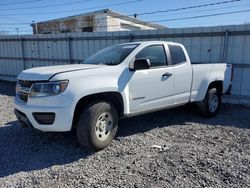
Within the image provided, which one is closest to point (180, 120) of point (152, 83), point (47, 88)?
point (152, 83)

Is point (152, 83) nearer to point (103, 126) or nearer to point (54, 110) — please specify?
point (103, 126)

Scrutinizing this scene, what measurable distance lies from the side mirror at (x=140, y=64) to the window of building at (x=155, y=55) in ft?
0.95

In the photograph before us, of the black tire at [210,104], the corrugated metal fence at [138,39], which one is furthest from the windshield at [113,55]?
the corrugated metal fence at [138,39]

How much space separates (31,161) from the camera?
388cm

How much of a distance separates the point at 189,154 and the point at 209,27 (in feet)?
17.2

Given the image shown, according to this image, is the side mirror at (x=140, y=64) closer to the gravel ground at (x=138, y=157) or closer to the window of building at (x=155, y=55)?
the window of building at (x=155, y=55)

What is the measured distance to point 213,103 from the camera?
6.36m

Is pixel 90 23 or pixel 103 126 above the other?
pixel 90 23

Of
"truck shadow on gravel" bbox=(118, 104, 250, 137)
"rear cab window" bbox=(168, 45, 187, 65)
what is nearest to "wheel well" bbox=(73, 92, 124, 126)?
"truck shadow on gravel" bbox=(118, 104, 250, 137)

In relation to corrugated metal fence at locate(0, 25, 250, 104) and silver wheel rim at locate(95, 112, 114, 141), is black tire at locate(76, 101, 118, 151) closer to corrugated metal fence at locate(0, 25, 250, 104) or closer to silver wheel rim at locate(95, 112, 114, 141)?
silver wheel rim at locate(95, 112, 114, 141)

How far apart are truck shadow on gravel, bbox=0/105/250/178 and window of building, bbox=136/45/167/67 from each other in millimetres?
1508

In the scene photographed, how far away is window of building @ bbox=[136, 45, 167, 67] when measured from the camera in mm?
4793

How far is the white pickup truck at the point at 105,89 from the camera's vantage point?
372 centimetres

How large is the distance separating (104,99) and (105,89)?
10.0 inches
